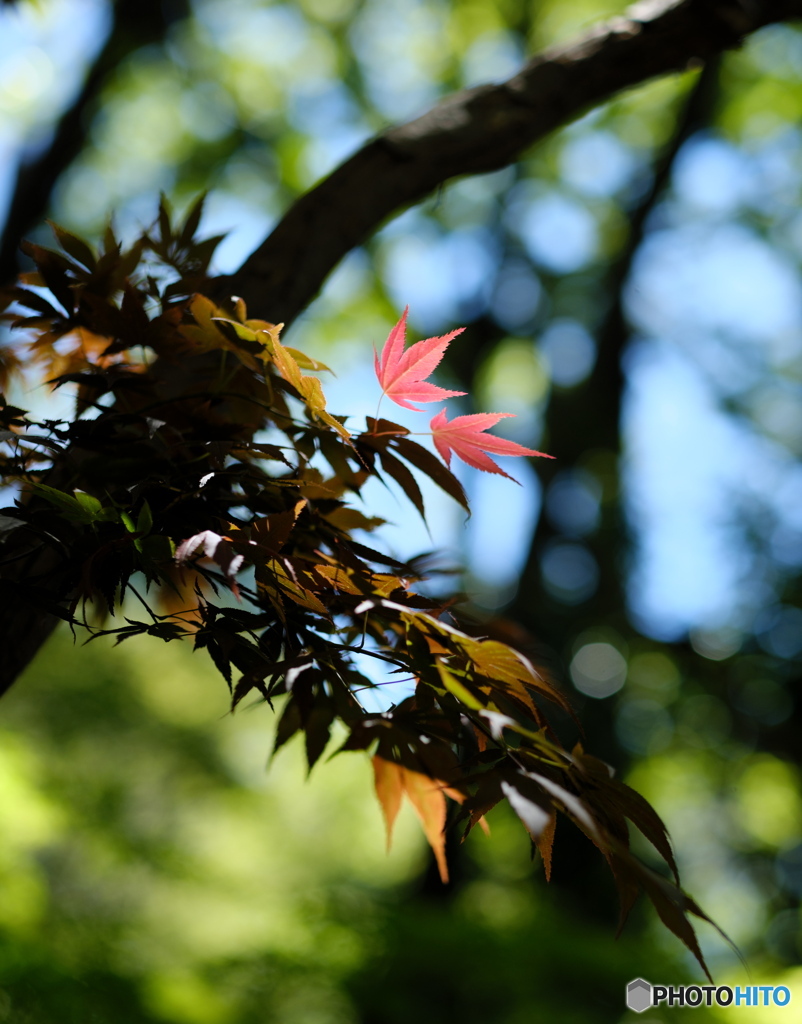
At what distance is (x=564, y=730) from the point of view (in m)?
2.98

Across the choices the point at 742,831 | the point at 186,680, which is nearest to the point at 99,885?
the point at 186,680

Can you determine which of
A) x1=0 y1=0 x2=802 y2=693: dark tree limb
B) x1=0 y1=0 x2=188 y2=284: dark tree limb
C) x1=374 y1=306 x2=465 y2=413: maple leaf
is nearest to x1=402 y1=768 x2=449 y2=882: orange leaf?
x1=374 y1=306 x2=465 y2=413: maple leaf

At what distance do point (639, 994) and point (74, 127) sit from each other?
13.8 ft

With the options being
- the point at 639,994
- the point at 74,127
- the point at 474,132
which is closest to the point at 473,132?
the point at 474,132

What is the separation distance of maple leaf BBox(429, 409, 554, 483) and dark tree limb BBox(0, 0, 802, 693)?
37cm

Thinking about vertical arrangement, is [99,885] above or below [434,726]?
below

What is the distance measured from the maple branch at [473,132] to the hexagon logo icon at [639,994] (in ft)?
6.79

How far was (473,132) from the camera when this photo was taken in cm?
94

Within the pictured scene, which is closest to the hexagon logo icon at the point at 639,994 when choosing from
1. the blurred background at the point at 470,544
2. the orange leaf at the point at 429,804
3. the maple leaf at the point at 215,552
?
the blurred background at the point at 470,544

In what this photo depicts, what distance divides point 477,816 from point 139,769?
580cm

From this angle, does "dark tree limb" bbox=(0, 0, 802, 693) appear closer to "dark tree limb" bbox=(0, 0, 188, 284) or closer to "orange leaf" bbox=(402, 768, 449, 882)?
"orange leaf" bbox=(402, 768, 449, 882)

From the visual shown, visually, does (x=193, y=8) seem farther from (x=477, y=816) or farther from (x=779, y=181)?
(x=477, y=816)

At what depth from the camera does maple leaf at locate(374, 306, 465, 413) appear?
20.4 inches

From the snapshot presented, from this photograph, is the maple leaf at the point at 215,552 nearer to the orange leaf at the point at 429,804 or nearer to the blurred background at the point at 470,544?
the orange leaf at the point at 429,804
